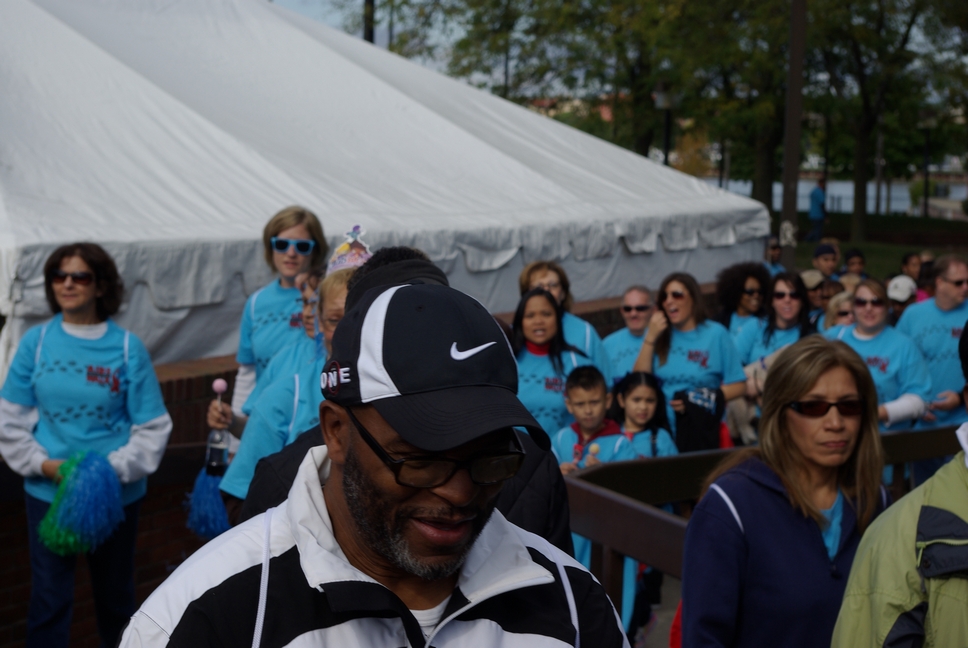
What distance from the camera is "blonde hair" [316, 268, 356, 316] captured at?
9.90 feet

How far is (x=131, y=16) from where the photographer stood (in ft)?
32.1

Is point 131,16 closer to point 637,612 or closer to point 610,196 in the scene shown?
point 610,196

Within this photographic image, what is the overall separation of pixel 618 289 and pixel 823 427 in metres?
8.42

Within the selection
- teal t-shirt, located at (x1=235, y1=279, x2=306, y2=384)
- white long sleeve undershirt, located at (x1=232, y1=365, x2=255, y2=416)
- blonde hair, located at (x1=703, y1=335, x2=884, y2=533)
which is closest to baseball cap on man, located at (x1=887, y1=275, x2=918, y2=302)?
teal t-shirt, located at (x1=235, y1=279, x2=306, y2=384)

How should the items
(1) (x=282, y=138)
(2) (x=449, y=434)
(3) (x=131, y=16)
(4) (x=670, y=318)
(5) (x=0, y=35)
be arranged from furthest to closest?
(3) (x=131, y=16)
(1) (x=282, y=138)
(5) (x=0, y=35)
(4) (x=670, y=318)
(2) (x=449, y=434)

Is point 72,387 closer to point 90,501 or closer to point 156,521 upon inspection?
point 90,501

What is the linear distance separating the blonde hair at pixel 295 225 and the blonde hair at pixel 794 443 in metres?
2.71

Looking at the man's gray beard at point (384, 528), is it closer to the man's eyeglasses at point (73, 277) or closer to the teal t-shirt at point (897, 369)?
the man's eyeglasses at point (73, 277)

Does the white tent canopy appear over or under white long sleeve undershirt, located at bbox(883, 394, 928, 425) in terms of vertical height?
over

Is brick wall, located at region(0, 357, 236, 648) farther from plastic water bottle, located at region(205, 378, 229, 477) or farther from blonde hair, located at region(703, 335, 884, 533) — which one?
blonde hair, located at region(703, 335, 884, 533)

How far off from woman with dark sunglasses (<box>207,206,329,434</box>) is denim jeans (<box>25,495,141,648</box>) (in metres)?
0.66

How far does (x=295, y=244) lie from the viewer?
517 centimetres

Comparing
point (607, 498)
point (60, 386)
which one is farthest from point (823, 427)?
point (60, 386)

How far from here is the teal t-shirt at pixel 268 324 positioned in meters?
4.80
